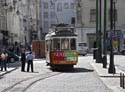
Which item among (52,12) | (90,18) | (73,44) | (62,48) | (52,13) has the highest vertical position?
(52,12)

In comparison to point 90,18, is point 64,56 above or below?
below

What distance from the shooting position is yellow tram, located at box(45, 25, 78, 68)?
1342 inches

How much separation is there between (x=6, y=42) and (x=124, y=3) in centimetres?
2013

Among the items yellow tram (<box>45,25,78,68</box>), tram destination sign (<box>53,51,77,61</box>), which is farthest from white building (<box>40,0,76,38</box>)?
tram destination sign (<box>53,51,77,61</box>)

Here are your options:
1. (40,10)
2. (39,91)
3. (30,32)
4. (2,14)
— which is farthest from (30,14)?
(39,91)

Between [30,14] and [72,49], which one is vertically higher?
[30,14]

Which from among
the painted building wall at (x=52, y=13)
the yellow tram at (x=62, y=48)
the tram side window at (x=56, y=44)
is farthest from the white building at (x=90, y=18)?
the painted building wall at (x=52, y=13)

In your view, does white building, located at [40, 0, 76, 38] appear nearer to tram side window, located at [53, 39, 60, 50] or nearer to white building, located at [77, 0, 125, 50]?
white building, located at [77, 0, 125, 50]

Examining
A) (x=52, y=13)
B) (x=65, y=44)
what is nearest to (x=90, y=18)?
(x=65, y=44)

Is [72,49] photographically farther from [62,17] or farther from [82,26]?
[62,17]

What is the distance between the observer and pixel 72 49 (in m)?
34.5

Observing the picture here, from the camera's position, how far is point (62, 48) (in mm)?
34531

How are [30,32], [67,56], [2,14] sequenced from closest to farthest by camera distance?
[67,56], [2,14], [30,32]

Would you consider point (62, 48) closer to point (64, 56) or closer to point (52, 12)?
point (64, 56)
